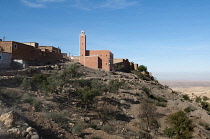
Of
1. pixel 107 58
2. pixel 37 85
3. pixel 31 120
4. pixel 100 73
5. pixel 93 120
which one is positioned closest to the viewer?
pixel 31 120

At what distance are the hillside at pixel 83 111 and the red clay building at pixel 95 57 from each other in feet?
48.4

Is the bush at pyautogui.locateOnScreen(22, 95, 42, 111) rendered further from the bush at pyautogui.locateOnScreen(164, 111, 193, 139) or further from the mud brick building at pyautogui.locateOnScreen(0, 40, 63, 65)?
the mud brick building at pyautogui.locateOnScreen(0, 40, 63, 65)

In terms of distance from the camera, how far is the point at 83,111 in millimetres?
22688

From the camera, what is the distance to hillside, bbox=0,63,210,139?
42.4 feet

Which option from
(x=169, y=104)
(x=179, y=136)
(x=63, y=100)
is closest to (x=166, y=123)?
(x=179, y=136)

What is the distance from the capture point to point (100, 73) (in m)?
45.0

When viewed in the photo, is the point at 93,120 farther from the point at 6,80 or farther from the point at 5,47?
the point at 5,47

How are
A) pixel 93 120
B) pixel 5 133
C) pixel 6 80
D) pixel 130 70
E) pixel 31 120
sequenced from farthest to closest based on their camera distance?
pixel 130 70
pixel 6 80
pixel 93 120
pixel 31 120
pixel 5 133

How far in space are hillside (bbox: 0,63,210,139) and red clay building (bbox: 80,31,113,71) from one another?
48.4ft

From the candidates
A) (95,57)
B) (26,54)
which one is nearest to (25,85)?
(26,54)

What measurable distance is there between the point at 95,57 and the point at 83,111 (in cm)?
2820

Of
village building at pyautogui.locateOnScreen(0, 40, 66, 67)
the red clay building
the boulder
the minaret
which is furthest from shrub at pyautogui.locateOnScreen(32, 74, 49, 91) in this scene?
the minaret

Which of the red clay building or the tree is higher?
the red clay building

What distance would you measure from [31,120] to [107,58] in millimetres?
39070
